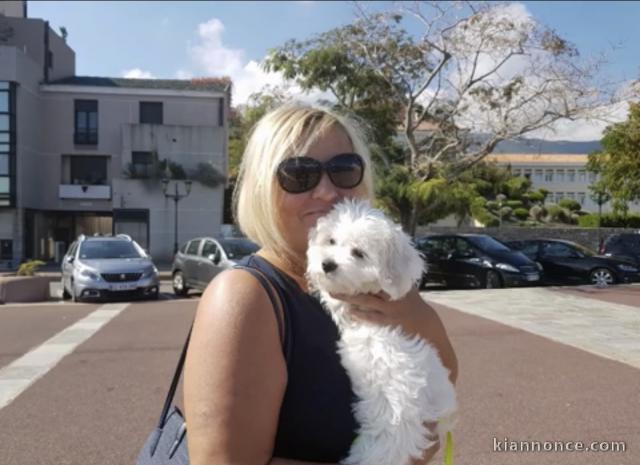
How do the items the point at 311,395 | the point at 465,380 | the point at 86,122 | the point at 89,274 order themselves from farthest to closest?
the point at 86,122 < the point at 89,274 < the point at 465,380 < the point at 311,395

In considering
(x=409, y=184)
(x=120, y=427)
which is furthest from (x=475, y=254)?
(x=120, y=427)

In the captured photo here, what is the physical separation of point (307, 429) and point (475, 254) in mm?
16997

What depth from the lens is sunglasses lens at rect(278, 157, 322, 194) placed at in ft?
5.93

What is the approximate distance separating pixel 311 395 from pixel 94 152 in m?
39.4

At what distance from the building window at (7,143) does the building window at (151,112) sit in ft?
23.7

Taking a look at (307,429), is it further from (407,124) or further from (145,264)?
(407,124)

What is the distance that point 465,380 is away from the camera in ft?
22.6

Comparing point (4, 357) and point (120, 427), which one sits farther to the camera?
point (4, 357)

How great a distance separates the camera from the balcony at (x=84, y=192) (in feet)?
123

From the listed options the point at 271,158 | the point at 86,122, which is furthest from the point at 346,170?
the point at 86,122

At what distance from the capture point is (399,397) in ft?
5.16

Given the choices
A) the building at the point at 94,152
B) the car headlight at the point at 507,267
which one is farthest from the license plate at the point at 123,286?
the building at the point at 94,152

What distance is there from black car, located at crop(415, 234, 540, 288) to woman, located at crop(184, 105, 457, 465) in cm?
1548

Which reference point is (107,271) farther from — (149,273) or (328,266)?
(328,266)
